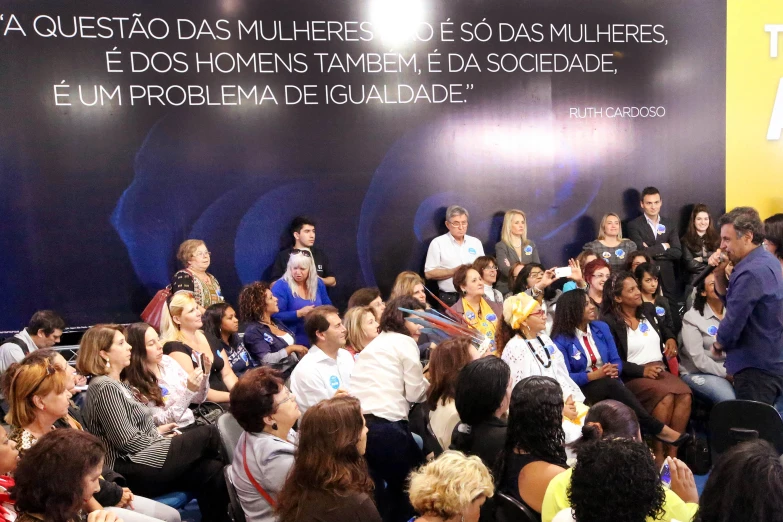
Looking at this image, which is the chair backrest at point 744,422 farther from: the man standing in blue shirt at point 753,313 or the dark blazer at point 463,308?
the dark blazer at point 463,308

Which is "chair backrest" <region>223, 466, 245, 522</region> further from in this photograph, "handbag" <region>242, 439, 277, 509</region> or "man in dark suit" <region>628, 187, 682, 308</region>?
"man in dark suit" <region>628, 187, 682, 308</region>

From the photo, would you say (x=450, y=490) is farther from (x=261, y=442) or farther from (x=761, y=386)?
(x=761, y=386)

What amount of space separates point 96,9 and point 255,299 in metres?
2.96

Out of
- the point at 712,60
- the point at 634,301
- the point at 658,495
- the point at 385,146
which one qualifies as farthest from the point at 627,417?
the point at 712,60

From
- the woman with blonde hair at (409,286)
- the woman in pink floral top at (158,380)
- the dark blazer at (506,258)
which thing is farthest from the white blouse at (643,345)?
the woman in pink floral top at (158,380)

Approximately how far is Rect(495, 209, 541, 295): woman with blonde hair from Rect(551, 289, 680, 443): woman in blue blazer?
2322 millimetres

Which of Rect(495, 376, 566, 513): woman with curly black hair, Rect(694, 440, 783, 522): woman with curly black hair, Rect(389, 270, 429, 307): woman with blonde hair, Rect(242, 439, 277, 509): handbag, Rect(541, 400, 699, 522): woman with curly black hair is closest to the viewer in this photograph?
Rect(694, 440, 783, 522): woman with curly black hair

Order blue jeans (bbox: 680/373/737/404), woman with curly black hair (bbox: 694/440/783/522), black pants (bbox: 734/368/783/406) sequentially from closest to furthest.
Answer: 1. woman with curly black hair (bbox: 694/440/783/522)
2. black pants (bbox: 734/368/783/406)
3. blue jeans (bbox: 680/373/737/404)

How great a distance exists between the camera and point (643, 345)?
503 centimetres

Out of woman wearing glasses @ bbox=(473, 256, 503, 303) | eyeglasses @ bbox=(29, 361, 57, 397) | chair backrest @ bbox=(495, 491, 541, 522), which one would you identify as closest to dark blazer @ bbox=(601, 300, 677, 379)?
woman wearing glasses @ bbox=(473, 256, 503, 303)

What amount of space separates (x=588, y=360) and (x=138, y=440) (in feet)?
8.54

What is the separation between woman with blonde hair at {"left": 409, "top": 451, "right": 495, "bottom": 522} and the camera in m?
2.43

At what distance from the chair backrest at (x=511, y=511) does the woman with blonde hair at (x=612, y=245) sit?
15.6ft

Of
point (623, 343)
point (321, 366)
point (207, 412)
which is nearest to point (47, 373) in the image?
point (207, 412)
